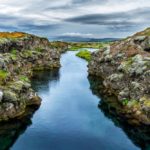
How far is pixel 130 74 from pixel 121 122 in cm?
2369

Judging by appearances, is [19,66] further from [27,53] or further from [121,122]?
[121,122]

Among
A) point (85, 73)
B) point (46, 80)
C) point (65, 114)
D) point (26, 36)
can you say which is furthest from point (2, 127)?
point (26, 36)

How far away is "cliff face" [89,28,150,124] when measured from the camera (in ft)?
267

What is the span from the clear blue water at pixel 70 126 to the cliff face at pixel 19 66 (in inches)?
214

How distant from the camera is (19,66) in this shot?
128 m

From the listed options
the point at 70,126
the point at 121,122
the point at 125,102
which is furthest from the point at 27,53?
the point at 121,122

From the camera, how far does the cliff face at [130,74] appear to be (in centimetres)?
8144

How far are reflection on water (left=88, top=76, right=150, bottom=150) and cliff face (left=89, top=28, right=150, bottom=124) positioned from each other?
2.37 m

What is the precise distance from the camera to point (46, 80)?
432 ft

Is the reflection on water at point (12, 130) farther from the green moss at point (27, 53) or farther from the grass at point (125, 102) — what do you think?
the green moss at point (27, 53)

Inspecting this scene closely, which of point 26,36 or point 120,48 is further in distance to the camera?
point 26,36

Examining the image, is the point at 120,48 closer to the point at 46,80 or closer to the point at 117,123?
the point at 46,80

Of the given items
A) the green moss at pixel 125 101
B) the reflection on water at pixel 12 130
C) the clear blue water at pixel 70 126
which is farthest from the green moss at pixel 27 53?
the reflection on water at pixel 12 130

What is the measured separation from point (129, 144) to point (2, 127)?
91.2 feet
